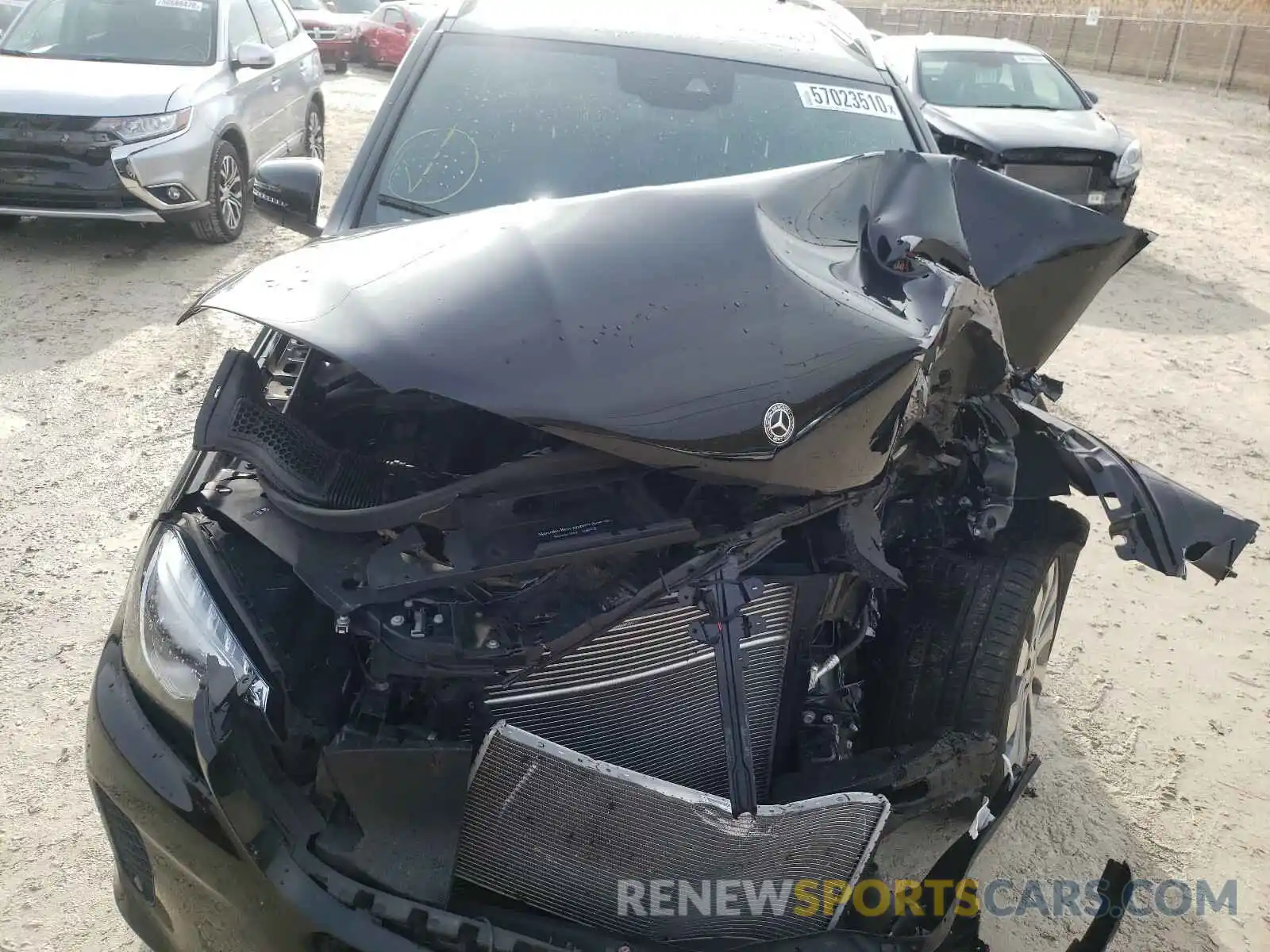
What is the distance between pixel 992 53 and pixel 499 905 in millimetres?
9547

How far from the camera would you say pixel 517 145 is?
2.95 m

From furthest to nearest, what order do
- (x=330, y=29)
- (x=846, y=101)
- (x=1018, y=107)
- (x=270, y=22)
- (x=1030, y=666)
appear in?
1. (x=330, y=29)
2. (x=1018, y=107)
3. (x=270, y=22)
4. (x=846, y=101)
5. (x=1030, y=666)

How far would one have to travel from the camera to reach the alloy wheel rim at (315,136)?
8445mm

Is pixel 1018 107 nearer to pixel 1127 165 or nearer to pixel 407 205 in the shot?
pixel 1127 165

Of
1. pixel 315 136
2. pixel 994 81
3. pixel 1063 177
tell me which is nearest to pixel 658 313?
pixel 1063 177

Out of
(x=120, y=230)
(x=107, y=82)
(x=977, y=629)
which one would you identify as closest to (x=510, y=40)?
(x=977, y=629)

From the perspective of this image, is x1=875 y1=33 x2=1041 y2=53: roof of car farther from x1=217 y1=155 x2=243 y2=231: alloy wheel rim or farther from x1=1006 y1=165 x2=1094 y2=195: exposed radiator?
x1=217 y1=155 x2=243 y2=231: alloy wheel rim

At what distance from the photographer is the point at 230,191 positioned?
6719 millimetres

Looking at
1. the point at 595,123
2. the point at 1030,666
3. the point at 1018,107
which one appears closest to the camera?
the point at 1030,666

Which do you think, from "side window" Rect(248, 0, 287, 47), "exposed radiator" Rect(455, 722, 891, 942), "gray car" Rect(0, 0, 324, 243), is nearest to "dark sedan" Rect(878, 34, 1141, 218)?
"gray car" Rect(0, 0, 324, 243)

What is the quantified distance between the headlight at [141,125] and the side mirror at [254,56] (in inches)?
23.1

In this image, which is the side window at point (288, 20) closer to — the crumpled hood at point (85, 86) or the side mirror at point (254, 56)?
the side mirror at point (254, 56)

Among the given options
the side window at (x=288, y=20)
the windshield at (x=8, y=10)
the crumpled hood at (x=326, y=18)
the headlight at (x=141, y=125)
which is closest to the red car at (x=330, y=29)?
the crumpled hood at (x=326, y=18)

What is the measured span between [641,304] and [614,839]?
0.92 meters
